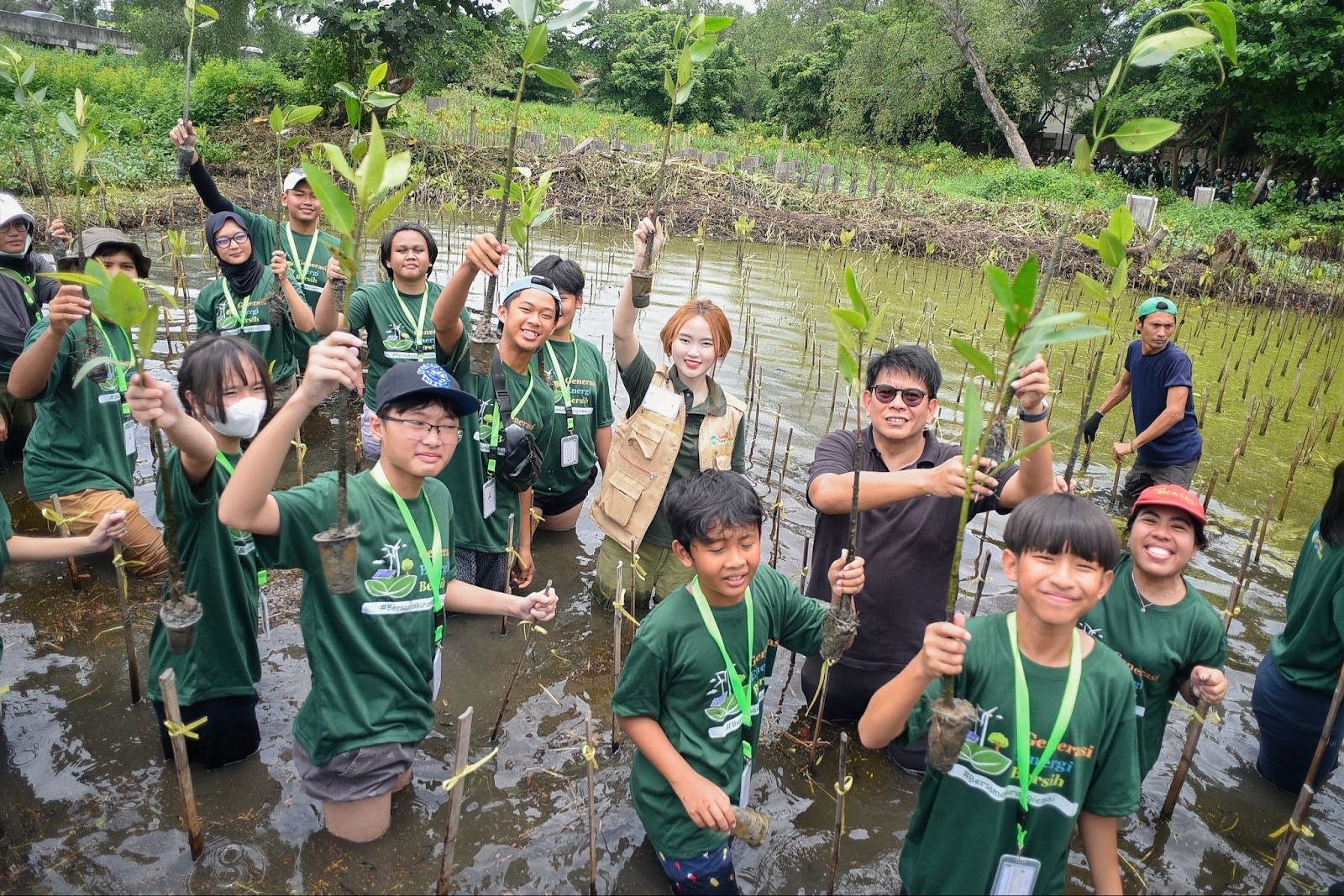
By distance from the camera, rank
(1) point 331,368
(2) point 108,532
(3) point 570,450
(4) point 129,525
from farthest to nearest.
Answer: (3) point 570,450 → (4) point 129,525 → (2) point 108,532 → (1) point 331,368

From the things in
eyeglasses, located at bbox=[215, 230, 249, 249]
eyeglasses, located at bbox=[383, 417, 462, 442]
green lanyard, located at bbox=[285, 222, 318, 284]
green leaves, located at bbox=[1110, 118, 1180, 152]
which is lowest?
eyeglasses, located at bbox=[383, 417, 462, 442]

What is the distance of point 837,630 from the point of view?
2734mm

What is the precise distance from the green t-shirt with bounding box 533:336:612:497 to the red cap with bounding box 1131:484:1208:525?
2.97 meters

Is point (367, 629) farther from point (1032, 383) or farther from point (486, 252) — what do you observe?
point (1032, 383)

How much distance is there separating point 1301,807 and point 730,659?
1.96 m

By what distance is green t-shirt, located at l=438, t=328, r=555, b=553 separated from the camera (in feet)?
15.3

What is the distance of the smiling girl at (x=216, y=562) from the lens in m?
3.19

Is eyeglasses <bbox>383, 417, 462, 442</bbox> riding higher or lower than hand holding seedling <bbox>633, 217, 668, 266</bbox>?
lower

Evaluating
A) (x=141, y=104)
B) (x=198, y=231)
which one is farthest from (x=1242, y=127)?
(x=141, y=104)

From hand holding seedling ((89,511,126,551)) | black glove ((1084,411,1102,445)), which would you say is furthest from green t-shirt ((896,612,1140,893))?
black glove ((1084,411,1102,445))

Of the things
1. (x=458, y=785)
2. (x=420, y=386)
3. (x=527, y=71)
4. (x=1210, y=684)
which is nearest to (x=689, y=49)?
(x=527, y=71)

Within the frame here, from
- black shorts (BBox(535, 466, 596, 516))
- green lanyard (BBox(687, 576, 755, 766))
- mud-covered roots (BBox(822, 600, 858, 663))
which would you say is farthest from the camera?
black shorts (BBox(535, 466, 596, 516))

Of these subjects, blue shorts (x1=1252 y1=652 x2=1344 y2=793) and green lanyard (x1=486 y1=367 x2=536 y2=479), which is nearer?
blue shorts (x1=1252 y1=652 x2=1344 y2=793)

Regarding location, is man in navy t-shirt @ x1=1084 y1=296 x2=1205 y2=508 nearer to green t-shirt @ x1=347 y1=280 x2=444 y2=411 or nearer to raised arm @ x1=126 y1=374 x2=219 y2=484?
green t-shirt @ x1=347 y1=280 x2=444 y2=411
